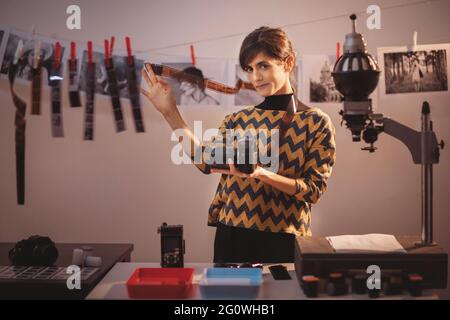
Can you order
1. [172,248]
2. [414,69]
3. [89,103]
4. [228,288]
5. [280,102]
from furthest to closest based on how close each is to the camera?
[89,103] < [414,69] < [280,102] < [172,248] < [228,288]

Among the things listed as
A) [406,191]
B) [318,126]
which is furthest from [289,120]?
[406,191]

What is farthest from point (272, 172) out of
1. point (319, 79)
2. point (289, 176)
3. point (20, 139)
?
point (20, 139)

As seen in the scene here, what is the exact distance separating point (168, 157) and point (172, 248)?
115 cm

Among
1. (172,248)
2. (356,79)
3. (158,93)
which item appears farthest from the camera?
(158,93)

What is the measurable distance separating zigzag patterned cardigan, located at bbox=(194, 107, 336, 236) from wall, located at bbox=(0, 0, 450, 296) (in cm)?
91

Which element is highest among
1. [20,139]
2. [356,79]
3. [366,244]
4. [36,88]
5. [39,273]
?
[36,88]

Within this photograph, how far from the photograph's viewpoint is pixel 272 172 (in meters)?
1.77

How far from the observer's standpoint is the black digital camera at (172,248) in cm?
168

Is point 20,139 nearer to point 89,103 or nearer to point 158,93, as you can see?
point 89,103

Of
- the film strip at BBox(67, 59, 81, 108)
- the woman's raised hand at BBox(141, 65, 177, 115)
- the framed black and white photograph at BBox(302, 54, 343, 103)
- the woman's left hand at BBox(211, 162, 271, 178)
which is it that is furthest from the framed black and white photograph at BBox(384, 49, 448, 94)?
the film strip at BBox(67, 59, 81, 108)

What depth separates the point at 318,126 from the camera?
6.02 feet

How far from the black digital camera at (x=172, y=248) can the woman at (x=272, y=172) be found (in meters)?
0.25

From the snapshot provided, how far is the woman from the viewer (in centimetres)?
182
